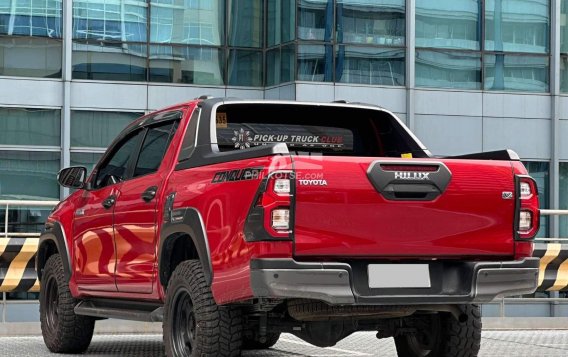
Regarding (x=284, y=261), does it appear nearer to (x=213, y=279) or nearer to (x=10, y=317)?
(x=213, y=279)

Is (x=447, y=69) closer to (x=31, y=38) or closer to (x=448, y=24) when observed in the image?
(x=448, y=24)

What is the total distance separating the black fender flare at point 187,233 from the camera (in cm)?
721

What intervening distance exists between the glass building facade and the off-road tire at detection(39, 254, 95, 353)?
15979 mm

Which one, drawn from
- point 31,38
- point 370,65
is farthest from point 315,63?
point 31,38

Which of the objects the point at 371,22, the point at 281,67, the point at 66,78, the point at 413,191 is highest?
the point at 371,22

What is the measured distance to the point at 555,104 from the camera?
28.0 metres

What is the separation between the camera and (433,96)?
27312mm

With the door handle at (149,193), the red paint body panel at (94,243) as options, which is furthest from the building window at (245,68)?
the door handle at (149,193)

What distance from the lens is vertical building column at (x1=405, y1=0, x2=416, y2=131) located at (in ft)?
87.7

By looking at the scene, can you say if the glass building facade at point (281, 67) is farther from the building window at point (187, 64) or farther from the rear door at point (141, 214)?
the rear door at point (141, 214)

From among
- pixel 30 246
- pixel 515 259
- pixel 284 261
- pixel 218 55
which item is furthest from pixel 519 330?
pixel 218 55

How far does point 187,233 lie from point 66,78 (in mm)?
19722

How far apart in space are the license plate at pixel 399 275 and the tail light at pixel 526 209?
665 mm

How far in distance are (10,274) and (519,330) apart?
5.33 meters
